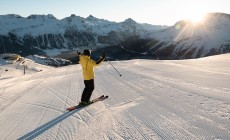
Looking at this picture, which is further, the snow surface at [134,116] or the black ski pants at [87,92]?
the black ski pants at [87,92]

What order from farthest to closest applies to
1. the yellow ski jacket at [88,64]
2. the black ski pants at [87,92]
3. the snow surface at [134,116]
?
the black ski pants at [87,92]
the yellow ski jacket at [88,64]
the snow surface at [134,116]

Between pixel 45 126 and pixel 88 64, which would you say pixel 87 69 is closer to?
pixel 88 64

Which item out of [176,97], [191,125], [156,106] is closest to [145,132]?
[191,125]

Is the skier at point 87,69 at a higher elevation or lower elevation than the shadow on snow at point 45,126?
higher

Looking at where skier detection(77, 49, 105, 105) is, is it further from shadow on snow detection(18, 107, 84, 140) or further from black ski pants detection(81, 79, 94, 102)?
shadow on snow detection(18, 107, 84, 140)

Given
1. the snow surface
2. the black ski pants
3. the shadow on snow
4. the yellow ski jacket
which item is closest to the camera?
the snow surface

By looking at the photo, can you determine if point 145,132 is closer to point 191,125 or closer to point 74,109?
point 191,125

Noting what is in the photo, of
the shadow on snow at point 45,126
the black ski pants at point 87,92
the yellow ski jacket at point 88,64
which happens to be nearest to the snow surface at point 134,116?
the shadow on snow at point 45,126

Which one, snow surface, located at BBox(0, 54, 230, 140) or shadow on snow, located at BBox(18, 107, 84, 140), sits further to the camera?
shadow on snow, located at BBox(18, 107, 84, 140)

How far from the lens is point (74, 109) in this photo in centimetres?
1156

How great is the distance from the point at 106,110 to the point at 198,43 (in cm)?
18620

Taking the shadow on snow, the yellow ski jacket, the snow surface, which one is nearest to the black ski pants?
the yellow ski jacket

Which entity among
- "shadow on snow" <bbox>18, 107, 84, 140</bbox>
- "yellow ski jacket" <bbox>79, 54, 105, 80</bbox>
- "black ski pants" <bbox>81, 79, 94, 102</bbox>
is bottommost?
"shadow on snow" <bbox>18, 107, 84, 140</bbox>

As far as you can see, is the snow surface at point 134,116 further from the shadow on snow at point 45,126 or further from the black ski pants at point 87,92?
the black ski pants at point 87,92
